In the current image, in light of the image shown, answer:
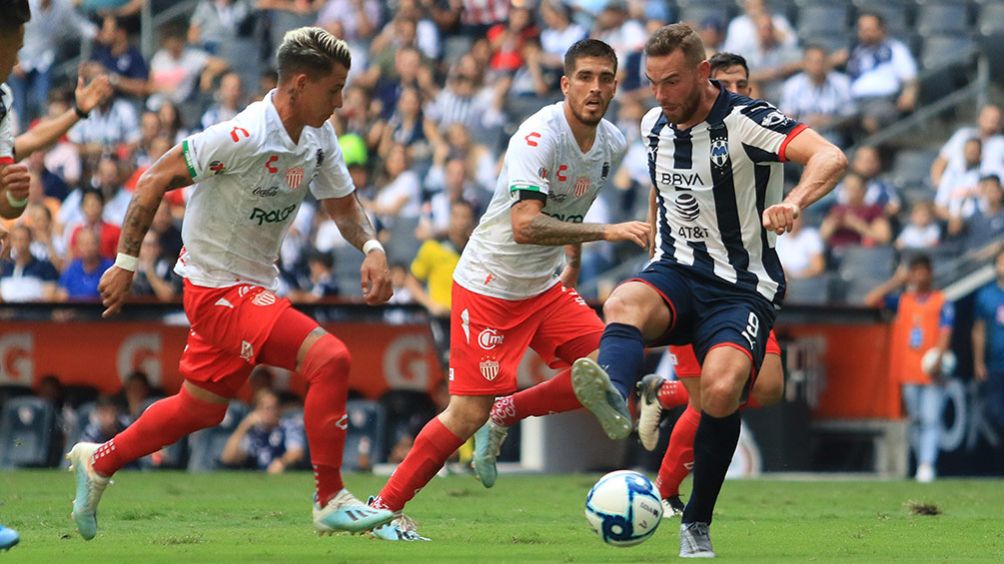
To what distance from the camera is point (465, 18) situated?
2248cm

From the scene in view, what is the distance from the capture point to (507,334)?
9539 millimetres

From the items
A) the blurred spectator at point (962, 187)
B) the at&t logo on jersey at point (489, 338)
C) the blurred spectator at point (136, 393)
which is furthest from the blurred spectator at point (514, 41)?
the at&t logo on jersey at point (489, 338)

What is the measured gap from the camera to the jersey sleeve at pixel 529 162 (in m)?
8.91

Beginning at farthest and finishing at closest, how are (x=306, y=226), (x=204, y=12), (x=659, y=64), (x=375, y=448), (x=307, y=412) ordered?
(x=204, y=12)
(x=306, y=226)
(x=375, y=448)
(x=307, y=412)
(x=659, y=64)

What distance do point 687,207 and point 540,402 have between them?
2126mm

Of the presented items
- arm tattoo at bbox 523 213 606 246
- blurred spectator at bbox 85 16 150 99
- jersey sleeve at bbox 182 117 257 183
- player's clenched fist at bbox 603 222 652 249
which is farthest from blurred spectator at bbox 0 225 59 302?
player's clenched fist at bbox 603 222 652 249

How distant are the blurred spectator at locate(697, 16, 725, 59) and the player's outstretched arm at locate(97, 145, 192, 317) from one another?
11965 millimetres

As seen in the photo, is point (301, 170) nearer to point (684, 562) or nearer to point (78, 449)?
point (78, 449)

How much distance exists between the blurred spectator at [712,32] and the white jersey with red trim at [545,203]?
10.4m

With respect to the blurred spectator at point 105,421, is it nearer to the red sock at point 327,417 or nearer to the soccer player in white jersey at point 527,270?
the soccer player in white jersey at point 527,270

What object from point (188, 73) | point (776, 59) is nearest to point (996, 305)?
point (776, 59)

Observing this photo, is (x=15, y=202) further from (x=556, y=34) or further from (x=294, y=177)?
(x=556, y=34)

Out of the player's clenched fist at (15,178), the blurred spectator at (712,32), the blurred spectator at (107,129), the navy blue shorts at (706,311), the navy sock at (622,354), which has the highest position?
the blurred spectator at (712,32)

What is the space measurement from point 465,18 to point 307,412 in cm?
1453
